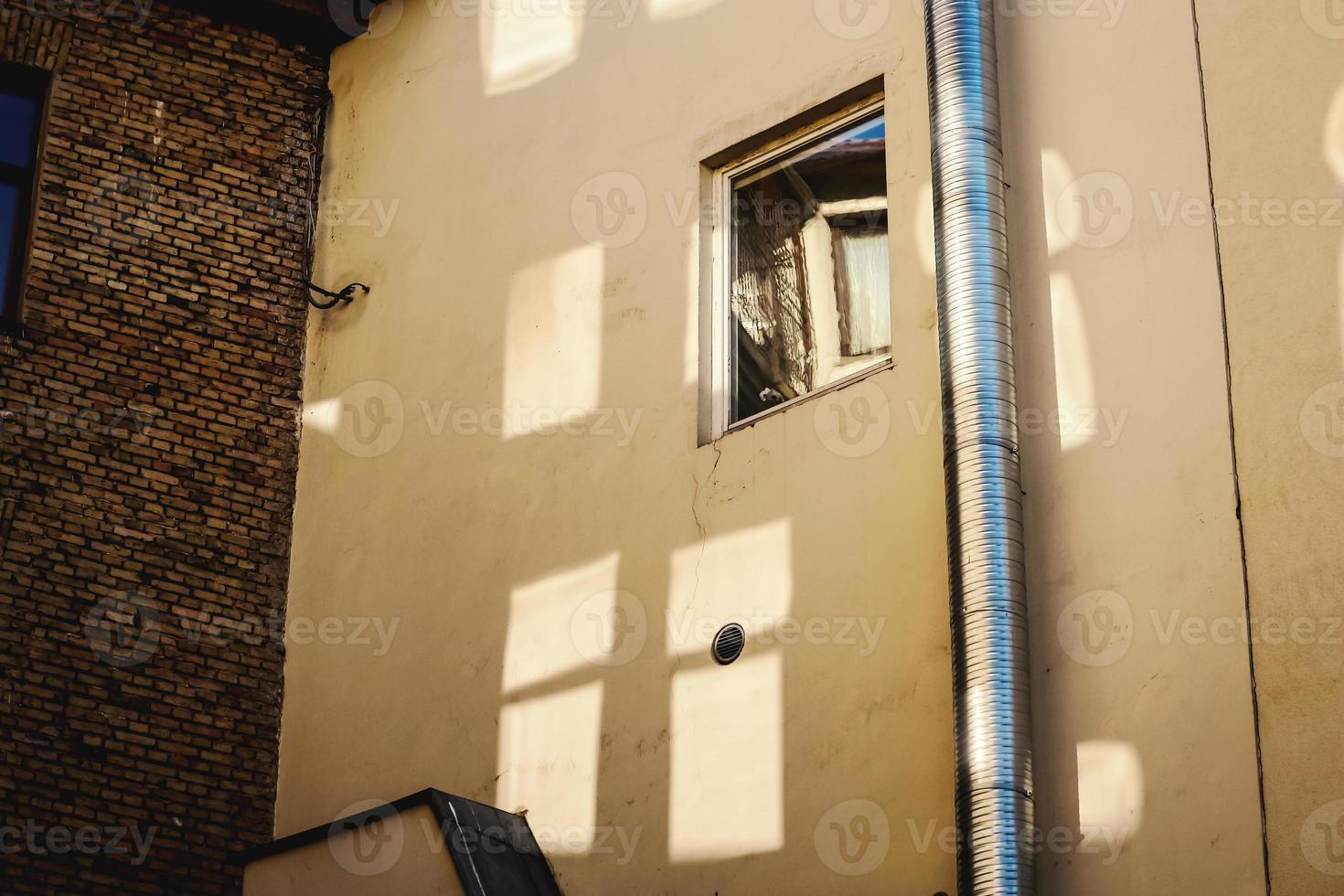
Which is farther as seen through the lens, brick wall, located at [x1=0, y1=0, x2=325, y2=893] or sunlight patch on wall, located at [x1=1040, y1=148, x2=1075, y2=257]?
brick wall, located at [x1=0, y1=0, x2=325, y2=893]

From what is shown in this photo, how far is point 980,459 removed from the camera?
6863 mm

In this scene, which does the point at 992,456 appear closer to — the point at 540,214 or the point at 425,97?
the point at 540,214

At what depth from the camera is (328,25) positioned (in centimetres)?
1148

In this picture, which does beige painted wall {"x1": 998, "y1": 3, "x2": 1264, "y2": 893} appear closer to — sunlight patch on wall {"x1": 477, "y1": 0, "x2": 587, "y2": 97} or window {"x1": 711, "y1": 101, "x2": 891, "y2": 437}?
window {"x1": 711, "y1": 101, "x2": 891, "y2": 437}

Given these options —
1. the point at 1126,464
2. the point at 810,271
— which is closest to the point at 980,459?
the point at 1126,464

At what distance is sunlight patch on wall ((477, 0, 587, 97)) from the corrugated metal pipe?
295cm

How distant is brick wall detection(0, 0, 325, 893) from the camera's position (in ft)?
30.7

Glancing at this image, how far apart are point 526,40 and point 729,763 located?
4.94 meters

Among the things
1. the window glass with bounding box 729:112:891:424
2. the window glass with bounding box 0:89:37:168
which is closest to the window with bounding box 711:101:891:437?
the window glass with bounding box 729:112:891:424

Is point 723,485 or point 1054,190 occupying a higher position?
point 1054,190

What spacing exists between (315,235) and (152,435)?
1.82m

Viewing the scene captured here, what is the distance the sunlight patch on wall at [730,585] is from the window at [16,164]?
15.2ft

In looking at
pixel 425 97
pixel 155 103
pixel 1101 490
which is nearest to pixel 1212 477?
pixel 1101 490

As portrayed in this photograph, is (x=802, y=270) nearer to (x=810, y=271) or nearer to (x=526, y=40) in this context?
(x=810, y=271)
